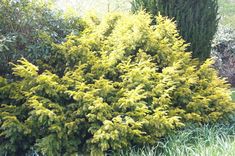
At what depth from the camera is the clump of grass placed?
3975 mm

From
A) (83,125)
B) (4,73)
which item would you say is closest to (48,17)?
(4,73)

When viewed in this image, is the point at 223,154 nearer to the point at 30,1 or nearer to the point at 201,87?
the point at 201,87

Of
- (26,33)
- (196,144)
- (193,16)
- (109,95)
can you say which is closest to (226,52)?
(193,16)

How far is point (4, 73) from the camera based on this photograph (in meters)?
4.95

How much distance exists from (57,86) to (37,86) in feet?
0.80

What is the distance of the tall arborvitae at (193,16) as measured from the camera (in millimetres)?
6316

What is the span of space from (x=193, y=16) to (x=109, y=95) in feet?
8.54

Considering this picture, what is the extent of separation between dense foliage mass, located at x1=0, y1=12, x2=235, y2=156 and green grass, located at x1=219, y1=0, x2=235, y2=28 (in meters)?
8.16

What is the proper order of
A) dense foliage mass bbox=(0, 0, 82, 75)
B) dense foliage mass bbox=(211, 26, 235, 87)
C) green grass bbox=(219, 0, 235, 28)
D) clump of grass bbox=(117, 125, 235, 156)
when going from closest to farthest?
clump of grass bbox=(117, 125, 235, 156), dense foliage mass bbox=(0, 0, 82, 75), dense foliage mass bbox=(211, 26, 235, 87), green grass bbox=(219, 0, 235, 28)

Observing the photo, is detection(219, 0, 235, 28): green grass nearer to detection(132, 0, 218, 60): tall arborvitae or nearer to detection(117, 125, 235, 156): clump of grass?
detection(132, 0, 218, 60): tall arborvitae

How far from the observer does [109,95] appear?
182 inches

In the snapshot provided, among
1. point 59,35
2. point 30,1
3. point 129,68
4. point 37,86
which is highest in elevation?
point 30,1

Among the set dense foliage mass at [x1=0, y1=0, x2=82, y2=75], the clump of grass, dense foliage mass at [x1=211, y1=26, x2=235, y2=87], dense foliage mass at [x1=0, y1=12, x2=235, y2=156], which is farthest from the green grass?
dense foliage mass at [x1=0, y1=0, x2=82, y2=75]

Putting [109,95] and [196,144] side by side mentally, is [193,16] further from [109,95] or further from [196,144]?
[196,144]
